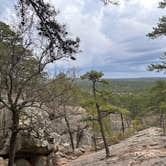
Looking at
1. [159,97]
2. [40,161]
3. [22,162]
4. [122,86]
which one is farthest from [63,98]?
[122,86]

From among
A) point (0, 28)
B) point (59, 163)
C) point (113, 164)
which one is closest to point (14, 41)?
point (0, 28)

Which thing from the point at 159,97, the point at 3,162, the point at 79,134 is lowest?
the point at 3,162

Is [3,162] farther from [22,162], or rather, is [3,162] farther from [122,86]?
[122,86]

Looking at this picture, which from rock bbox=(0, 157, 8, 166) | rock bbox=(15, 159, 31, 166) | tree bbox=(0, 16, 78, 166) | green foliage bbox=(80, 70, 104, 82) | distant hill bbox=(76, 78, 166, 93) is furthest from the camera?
distant hill bbox=(76, 78, 166, 93)

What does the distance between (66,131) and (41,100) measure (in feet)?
57.0

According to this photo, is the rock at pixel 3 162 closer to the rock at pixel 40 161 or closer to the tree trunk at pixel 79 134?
the rock at pixel 40 161

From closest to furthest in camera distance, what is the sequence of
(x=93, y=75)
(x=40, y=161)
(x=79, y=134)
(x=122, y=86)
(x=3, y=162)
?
(x=3, y=162) < (x=93, y=75) < (x=40, y=161) < (x=79, y=134) < (x=122, y=86)

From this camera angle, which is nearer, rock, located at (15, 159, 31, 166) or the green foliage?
the green foliage

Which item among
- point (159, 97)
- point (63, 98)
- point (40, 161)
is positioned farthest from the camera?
point (159, 97)

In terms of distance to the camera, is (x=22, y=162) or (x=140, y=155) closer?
(x=140, y=155)

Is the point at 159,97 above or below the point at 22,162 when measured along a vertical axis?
above

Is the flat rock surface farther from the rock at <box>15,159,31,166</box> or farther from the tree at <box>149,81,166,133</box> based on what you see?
the tree at <box>149,81,166,133</box>

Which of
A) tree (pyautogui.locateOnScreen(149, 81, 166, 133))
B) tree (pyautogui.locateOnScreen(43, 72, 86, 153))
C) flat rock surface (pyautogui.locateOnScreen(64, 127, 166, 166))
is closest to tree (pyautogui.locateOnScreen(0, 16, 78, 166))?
tree (pyautogui.locateOnScreen(43, 72, 86, 153))

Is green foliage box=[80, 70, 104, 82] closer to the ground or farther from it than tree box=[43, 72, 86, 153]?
farther from it
